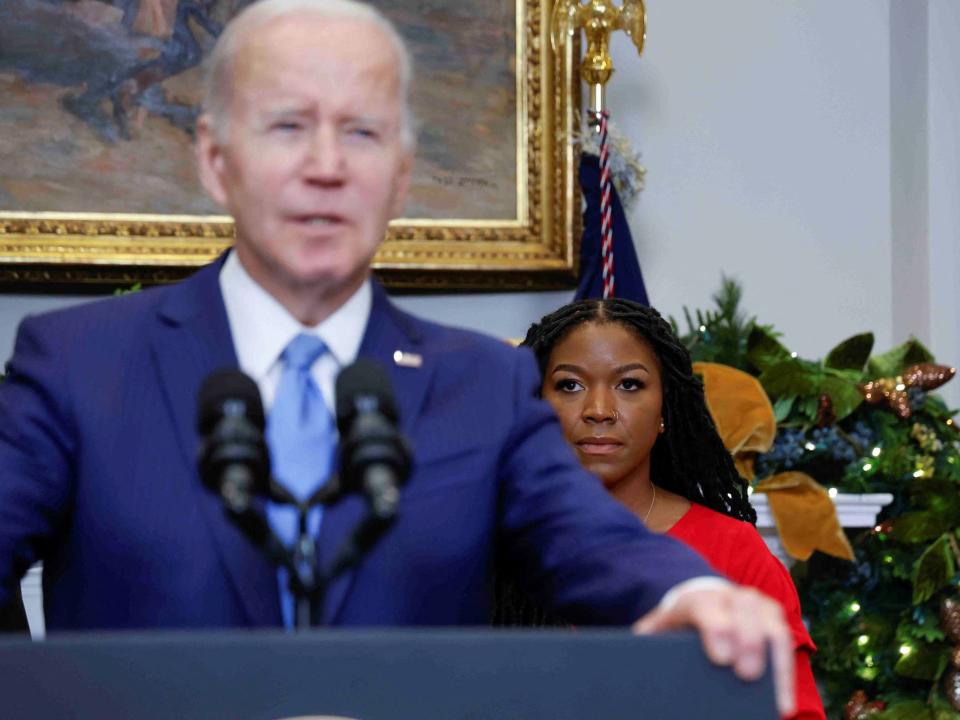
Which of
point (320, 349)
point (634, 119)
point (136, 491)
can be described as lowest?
point (136, 491)

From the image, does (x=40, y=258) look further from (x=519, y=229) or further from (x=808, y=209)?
(x=808, y=209)

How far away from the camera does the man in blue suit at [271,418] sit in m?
1.55

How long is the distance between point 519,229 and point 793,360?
1.07 m

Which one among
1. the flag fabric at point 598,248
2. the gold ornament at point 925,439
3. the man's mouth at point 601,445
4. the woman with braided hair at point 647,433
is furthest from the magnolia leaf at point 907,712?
the man's mouth at point 601,445

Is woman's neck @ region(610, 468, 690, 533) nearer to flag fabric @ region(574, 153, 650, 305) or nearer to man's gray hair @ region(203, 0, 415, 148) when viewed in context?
flag fabric @ region(574, 153, 650, 305)

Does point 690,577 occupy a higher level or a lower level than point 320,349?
lower

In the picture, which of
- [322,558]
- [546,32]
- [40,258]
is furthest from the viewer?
[546,32]

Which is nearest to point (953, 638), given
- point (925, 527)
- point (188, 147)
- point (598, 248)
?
point (925, 527)

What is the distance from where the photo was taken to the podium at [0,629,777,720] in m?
1.32

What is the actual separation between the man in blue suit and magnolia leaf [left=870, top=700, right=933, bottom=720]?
3.13 metres

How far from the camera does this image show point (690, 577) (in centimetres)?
156

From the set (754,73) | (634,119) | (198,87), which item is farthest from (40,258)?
(754,73)

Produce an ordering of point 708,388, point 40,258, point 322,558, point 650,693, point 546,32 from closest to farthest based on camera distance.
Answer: point 650,693, point 322,558, point 708,388, point 40,258, point 546,32

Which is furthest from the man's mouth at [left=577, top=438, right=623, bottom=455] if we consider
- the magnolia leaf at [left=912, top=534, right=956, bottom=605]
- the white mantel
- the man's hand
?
the man's hand
